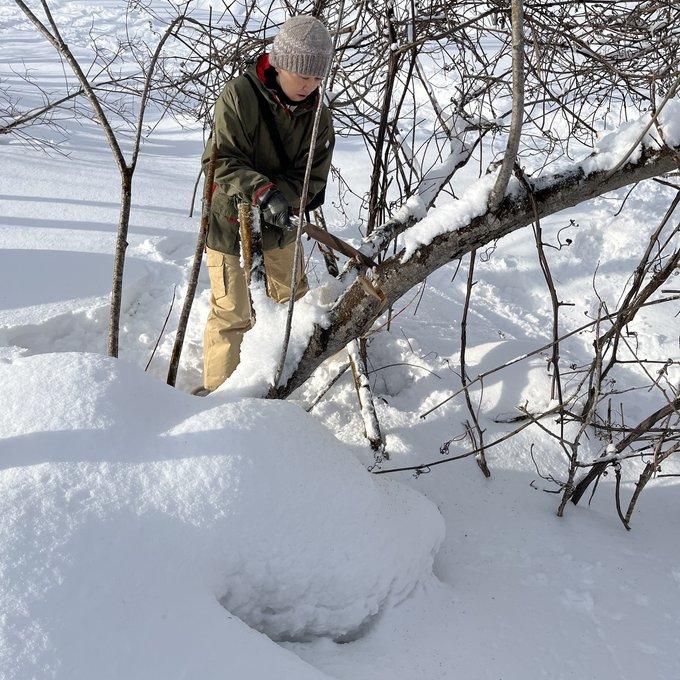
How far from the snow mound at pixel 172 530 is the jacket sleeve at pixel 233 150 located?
2.69 ft

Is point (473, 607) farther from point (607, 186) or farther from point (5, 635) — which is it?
point (607, 186)

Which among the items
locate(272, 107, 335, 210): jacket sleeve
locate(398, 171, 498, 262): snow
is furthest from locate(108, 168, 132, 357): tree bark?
locate(398, 171, 498, 262): snow

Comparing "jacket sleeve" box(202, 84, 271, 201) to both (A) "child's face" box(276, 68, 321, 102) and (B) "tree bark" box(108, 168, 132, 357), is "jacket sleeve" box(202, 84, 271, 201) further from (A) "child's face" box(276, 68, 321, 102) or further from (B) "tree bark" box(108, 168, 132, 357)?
(B) "tree bark" box(108, 168, 132, 357)

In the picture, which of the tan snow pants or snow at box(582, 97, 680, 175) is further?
the tan snow pants

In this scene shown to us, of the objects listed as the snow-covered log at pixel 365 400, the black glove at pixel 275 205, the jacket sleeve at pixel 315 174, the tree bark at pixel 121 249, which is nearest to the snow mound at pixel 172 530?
the tree bark at pixel 121 249

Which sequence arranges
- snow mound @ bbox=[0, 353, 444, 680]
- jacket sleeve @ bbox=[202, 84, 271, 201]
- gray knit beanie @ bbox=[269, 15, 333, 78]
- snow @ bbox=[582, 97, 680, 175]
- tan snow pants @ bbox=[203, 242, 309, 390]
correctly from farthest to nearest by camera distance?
tan snow pants @ bbox=[203, 242, 309, 390] → jacket sleeve @ bbox=[202, 84, 271, 201] → gray knit beanie @ bbox=[269, 15, 333, 78] → snow @ bbox=[582, 97, 680, 175] → snow mound @ bbox=[0, 353, 444, 680]

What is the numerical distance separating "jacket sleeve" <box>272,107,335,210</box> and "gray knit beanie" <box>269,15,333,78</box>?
0.34 metres

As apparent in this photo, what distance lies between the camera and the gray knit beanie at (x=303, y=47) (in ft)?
6.26

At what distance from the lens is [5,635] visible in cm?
96

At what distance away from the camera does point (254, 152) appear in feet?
7.36

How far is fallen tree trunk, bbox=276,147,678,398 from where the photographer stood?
1658 millimetres

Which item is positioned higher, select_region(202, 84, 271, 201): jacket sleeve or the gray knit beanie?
the gray knit beanie

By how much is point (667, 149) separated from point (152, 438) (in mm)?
1560

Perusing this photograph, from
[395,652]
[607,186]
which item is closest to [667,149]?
[607,186]
